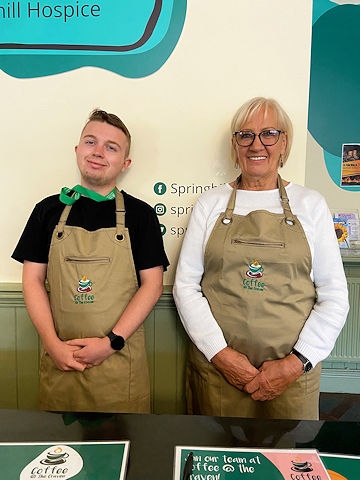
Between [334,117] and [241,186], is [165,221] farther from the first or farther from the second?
[334,117]

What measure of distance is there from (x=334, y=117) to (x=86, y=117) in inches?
74.2

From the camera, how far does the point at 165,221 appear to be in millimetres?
1734

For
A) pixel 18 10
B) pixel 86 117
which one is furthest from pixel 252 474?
pixel 18 10

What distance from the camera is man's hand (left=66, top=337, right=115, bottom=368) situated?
1.45m

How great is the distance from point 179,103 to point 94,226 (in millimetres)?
583

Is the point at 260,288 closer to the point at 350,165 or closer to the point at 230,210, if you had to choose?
the point at 230,210

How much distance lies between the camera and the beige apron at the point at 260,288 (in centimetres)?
146

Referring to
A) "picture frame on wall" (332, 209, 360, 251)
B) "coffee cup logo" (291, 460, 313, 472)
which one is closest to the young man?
"coffee cup logo" (291, 460, 313, 472)

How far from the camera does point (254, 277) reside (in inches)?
57.6

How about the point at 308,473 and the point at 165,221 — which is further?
the point at 165,221

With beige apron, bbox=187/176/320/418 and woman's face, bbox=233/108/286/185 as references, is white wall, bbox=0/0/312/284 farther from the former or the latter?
beige apron, bbox=187/176/320/418

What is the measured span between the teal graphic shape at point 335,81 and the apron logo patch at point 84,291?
2078 mm

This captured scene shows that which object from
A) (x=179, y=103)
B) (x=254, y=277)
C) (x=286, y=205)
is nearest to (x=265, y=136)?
(x=286, y=205)

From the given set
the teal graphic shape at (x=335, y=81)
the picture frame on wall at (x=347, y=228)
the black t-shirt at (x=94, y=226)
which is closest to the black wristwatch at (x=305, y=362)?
the black t-shirt at (x=94, y=226)
